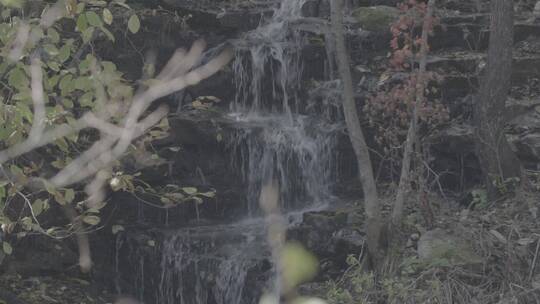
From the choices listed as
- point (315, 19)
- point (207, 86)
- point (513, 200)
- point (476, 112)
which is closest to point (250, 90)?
point (207, 86)

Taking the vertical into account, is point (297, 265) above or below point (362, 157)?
below

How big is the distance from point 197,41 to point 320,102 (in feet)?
7.32

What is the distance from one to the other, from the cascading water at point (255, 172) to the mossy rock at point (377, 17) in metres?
1.04

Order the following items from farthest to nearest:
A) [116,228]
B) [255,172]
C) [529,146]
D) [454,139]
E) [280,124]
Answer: [280,124] → [255,172] → [454,139] → [116,228] → [529,146]

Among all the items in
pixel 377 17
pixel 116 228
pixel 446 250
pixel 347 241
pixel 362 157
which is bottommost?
pixel 116 228

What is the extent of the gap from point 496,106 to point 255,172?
12.4ft

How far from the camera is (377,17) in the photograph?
1191 cm

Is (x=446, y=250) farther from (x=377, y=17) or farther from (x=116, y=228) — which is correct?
(x=377, y=17)

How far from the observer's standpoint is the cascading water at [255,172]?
29.9 feet

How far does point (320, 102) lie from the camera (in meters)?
11.5

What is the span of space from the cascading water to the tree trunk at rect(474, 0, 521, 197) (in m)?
2.68

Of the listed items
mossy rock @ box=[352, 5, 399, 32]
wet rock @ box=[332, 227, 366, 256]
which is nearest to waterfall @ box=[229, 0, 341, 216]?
mossy rock @ box=[352, 5, 399, 32]

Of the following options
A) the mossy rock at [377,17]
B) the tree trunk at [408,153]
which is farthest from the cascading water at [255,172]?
the tree trunk at [408,153]

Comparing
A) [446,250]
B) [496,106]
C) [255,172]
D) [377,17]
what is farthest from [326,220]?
[377,17]
